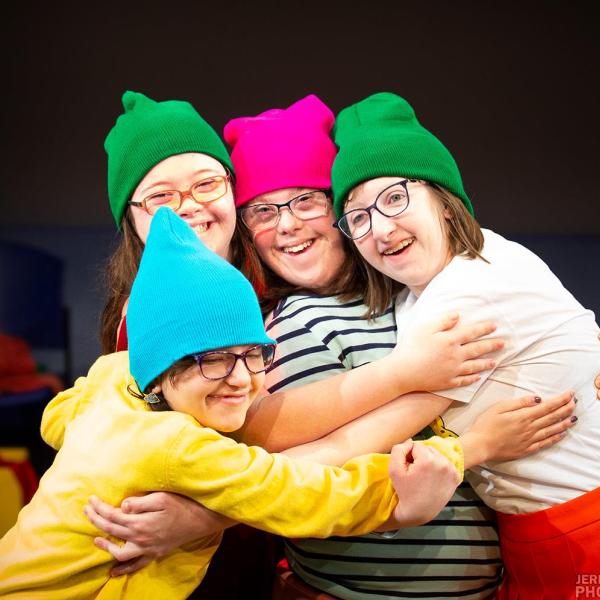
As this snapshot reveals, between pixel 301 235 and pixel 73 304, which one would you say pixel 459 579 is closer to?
pixel 301 235

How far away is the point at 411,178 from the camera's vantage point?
5.65ft

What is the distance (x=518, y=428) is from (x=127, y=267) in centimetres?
96

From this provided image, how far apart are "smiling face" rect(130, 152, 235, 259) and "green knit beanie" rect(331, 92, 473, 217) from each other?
0.25 m

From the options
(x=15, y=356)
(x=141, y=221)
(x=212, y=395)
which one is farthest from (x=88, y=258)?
(x=212, y=395)

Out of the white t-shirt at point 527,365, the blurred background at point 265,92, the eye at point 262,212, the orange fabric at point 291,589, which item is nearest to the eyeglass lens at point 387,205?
the white t-shirt at point 527,365

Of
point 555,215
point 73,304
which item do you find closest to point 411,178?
point 555,215

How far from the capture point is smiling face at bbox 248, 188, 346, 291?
6.22 ft

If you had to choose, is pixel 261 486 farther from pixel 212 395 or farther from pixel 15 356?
pixel 15 356

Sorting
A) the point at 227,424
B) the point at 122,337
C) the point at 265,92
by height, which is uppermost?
the point at 265,92

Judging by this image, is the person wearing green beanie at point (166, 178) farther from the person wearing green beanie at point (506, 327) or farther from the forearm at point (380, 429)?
the forearm at point (380, 429)

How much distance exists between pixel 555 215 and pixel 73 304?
169cm

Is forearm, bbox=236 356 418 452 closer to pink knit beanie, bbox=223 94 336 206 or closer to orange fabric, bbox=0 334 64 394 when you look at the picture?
pink knit beanie, bbox=223 94 336 206

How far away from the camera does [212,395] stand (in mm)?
1401

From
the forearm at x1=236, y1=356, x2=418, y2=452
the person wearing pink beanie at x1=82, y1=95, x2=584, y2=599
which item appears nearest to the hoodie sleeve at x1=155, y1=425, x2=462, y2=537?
the person wearing pink beanie at x1=82, y1=95, x2=584, y2=599
